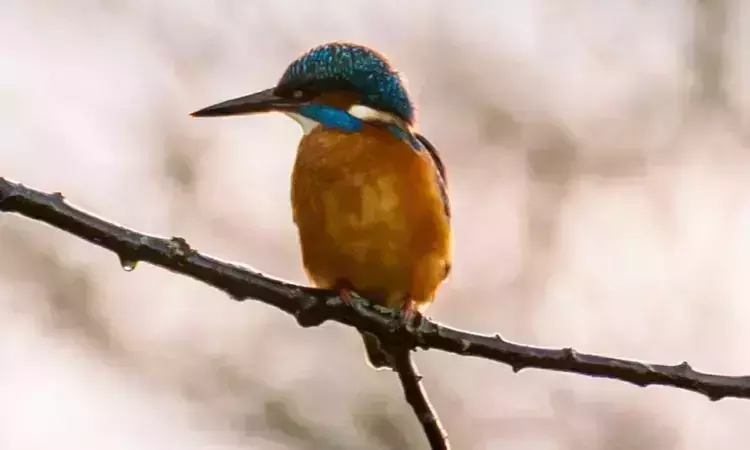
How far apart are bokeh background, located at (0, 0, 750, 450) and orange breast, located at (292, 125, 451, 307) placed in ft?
1.62

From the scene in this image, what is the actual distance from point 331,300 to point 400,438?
664 millimetres

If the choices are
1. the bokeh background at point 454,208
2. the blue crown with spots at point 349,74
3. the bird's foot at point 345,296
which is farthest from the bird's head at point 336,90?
the bokeh background at point 454,208

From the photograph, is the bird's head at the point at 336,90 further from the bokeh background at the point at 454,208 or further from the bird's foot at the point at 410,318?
the bokeh background at the point at 454,208

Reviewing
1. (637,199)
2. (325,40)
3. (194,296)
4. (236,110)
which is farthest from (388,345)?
(637,199)

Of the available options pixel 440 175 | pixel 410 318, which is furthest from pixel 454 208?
pixel 410 318

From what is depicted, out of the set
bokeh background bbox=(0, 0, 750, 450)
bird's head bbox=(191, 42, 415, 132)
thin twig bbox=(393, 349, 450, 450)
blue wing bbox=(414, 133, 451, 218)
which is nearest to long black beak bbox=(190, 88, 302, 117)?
bird's head bbox=(191, 42, 415, 132)

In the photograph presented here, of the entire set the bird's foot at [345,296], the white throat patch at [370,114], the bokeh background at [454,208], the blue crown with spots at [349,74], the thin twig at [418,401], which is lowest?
the thin twig at [418,401]

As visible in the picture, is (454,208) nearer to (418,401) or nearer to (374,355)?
(374,355)

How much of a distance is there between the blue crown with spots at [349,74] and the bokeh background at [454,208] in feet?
1.63

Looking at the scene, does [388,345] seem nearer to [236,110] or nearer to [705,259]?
[236,110]

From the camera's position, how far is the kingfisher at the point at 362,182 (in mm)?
542

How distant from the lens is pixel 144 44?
1.05m

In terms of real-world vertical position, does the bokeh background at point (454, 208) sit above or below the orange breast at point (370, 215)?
above

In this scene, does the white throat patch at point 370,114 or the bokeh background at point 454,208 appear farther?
the bokeh background at point 454,208
